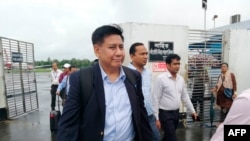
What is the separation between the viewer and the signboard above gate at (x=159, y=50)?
6168 mm

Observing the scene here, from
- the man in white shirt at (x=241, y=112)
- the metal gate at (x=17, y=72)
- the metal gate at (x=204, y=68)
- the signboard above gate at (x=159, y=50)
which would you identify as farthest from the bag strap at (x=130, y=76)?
the metal gate at (x=17, y=72)

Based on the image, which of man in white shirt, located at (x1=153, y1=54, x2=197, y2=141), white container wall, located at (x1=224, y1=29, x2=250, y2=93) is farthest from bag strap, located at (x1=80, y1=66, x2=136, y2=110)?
white container wall, located at (x1=224, y1=29, x2=250, y2=93)

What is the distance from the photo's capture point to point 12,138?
6.20 m

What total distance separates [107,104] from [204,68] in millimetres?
5560

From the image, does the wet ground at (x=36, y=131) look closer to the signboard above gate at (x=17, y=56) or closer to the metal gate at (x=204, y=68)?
the metal gate at (x=204, y=68)

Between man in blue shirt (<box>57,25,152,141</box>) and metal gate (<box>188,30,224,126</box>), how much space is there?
197 inches

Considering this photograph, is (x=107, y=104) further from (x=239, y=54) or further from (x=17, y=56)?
(x=17, y=56)

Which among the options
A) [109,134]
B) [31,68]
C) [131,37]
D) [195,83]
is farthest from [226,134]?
[31,68]

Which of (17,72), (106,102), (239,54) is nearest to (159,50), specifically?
(239,54)

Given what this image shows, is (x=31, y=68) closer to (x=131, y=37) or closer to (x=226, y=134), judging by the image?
(x=131, y=37)

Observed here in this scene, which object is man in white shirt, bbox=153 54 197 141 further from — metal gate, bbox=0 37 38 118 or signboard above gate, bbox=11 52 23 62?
signboard above gate, bbox=11 52 23 62

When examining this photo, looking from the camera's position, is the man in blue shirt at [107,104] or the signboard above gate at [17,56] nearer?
the man in blue shirt at [107,104]

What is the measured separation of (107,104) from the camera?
1.97 meters

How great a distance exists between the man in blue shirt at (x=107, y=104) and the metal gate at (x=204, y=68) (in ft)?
16.4
